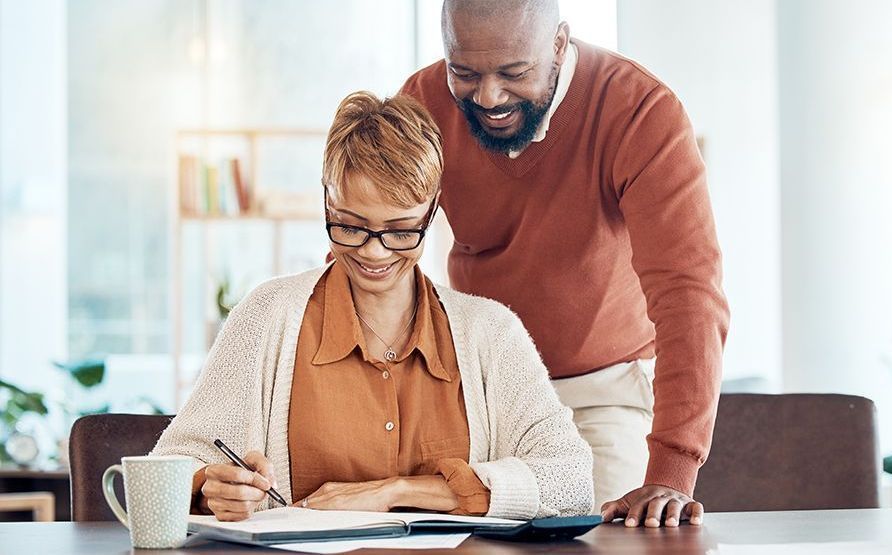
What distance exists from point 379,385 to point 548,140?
58 cm

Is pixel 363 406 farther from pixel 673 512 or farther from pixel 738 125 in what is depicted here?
pixel 738 125

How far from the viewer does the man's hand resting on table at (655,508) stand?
159cm

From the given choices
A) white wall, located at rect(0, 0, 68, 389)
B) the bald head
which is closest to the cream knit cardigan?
the bald head

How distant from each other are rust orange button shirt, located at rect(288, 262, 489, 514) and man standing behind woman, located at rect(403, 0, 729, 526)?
0.34 m

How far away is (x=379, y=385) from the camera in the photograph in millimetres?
1756

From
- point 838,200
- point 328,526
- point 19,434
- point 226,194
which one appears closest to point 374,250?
point 328,526

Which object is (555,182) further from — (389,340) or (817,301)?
(817,301)

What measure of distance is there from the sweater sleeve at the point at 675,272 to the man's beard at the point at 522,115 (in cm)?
15

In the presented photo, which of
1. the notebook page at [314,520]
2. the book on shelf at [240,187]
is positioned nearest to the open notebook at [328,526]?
the notebook page at [314,520]

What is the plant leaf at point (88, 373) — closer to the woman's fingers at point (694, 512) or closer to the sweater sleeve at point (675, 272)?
A: the sweater sleeve at point (675, 272)

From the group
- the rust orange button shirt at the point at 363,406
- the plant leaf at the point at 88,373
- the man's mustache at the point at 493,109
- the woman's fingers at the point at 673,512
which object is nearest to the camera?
the woman's fingers at the point at 673,512

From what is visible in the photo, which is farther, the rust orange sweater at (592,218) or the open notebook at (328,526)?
the rust orange sweater at (592,218)

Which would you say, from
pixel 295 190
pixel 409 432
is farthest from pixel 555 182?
pixel 295 190

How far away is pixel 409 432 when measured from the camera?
173 cm
